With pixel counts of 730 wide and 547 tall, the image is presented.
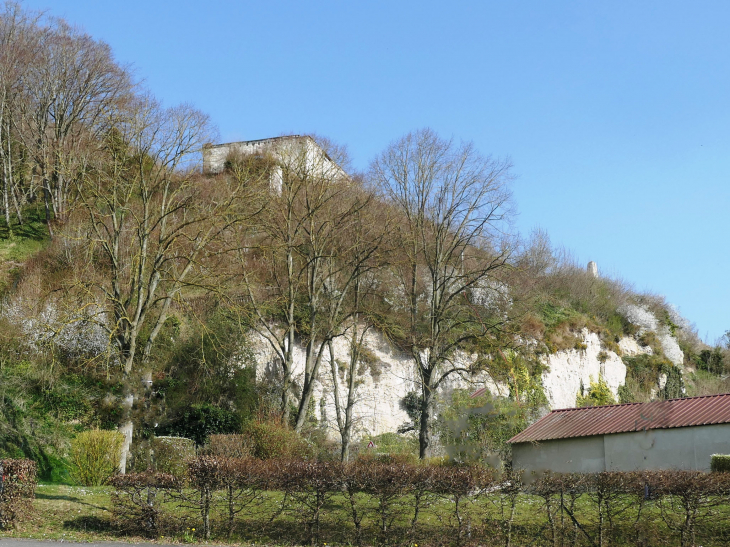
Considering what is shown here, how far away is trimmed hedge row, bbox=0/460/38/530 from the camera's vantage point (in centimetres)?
1106

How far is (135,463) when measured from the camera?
56.3 ft

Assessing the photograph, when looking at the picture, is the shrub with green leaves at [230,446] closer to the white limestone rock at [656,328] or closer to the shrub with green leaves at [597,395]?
the shrub with green leaves at [597,395]

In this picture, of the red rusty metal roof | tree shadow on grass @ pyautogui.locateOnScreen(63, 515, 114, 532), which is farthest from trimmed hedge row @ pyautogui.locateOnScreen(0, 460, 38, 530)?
the red rusty metal roof

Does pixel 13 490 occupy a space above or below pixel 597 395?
below

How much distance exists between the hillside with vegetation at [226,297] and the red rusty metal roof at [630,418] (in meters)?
1.41

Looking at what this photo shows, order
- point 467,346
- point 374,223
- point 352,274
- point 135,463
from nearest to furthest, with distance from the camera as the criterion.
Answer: point 135,463 → point 352,274 → point 374,223 → point 467,346

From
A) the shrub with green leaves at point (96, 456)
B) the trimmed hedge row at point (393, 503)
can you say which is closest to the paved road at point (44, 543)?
the trimmed hedge row at point (393, 503)

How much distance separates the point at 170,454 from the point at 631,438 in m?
12.6

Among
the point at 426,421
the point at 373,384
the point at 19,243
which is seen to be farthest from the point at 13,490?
the point at 19,243

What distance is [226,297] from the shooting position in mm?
18406

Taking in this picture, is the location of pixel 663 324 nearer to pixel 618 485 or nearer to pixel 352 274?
pixel 352 274

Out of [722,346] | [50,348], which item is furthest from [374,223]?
[722,346]

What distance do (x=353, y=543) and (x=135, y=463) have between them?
7.84 meters

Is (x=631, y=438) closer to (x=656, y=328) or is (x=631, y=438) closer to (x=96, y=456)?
(x=96, y=456)
